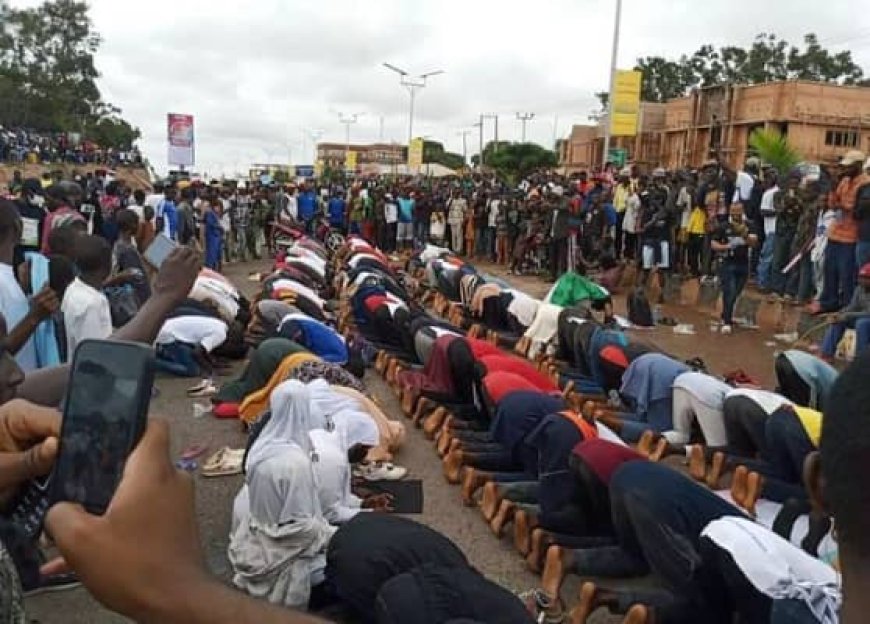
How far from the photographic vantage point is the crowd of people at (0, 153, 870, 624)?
3.10ft

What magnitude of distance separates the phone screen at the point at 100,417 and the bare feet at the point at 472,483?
3614 millimetres

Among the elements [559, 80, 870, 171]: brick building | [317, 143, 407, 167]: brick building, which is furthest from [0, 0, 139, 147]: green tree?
[559, 80, 870, 171]: brick building

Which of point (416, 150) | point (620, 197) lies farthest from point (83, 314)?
point (416, 150)

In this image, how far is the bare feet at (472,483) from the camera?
496 centimetres

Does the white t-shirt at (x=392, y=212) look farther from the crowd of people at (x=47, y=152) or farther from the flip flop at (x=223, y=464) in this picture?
the crowd of people at (x=47, y=152)

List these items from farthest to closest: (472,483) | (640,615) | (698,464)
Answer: (698,464) < (472,483) < (640,615)

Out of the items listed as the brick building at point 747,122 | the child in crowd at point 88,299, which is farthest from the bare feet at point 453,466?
the brick building at point 747,122

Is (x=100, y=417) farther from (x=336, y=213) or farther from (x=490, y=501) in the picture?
(x=336, y=213)

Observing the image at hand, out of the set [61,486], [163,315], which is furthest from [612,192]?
[61,486]

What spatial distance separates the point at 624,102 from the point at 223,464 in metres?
15.0

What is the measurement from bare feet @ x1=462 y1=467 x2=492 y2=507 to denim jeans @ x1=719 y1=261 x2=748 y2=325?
20.7 ft

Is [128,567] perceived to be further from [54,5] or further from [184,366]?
[54,5]

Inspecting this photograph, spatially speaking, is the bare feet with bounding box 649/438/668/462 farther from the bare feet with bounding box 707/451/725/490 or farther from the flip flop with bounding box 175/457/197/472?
the flip flop with bounding box 175/457/197/472

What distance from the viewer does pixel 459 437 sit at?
559 centimetres
